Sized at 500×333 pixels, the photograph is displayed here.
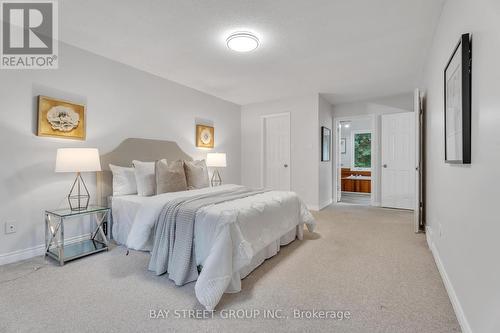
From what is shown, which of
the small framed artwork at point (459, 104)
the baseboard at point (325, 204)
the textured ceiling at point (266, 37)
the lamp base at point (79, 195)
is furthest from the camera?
the baseboard at point (325, 204)

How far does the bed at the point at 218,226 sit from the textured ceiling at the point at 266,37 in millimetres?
1326

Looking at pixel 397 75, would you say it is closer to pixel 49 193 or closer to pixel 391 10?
pixel 391 10

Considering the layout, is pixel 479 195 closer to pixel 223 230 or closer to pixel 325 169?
pixel 223 230

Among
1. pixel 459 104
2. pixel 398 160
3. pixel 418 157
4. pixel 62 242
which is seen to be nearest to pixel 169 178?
pixel 62 242

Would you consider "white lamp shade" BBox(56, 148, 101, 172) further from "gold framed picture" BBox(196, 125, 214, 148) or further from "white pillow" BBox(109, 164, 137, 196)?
"gold framed picture" BBox(196, 125, 214, 148)

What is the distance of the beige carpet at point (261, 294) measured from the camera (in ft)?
5.15

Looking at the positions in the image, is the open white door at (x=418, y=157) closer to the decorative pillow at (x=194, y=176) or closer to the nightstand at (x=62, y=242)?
the decorative pillow at (x=194, y=176)

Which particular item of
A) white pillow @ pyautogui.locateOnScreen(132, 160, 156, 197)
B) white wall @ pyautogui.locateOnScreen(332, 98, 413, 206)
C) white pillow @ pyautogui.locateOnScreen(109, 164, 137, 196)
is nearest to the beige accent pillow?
white pillow @ pyautogui.locateOnScreen(132, 160, 156, 197)

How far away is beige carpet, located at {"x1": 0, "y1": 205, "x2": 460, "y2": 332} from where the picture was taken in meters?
1.57

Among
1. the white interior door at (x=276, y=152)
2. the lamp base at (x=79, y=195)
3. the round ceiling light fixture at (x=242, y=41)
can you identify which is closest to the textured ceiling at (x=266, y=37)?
the round ceiling light fixture at (x=242, y=41)

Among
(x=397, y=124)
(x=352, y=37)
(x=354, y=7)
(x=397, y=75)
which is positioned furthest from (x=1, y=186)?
(x=397, y=124)

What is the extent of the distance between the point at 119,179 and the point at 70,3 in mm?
1901

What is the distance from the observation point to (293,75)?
4.00m

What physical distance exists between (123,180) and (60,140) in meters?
0.81
